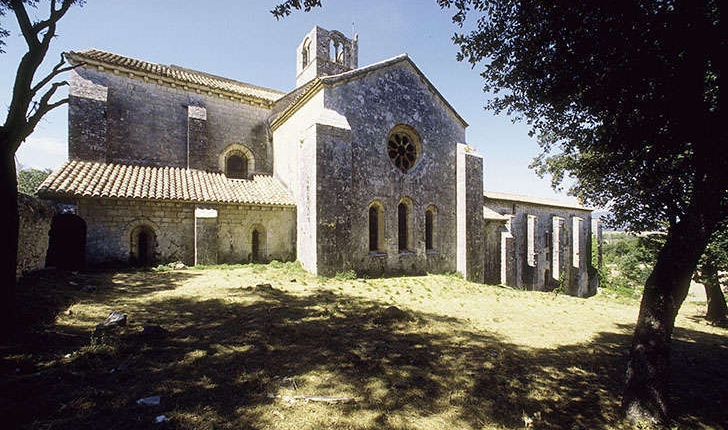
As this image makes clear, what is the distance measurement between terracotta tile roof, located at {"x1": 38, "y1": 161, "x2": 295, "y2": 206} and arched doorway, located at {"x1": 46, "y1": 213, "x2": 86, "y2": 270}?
0.99 m

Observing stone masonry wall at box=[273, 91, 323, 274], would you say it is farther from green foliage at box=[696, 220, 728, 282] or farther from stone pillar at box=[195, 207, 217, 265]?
green foliage at box=[696, 220, 728, 282]

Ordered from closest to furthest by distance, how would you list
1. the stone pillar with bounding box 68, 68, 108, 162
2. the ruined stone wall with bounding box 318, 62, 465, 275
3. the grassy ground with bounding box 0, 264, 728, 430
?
1. the grassy ground with bounding box 0, 264, 728, 430
2. the ruined stone wall with bounding box 318, 62, 465, 275
3. the stone pillar with bounding box 68, 68, 108, 162

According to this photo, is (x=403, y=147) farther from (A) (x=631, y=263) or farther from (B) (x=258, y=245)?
(A) (x=631, y=263)

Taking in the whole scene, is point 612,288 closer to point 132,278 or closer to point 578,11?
point 578,11

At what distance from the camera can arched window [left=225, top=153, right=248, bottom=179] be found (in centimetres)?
1638

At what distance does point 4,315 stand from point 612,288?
36.5m

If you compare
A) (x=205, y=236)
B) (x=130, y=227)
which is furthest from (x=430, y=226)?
(x=130, y=227)

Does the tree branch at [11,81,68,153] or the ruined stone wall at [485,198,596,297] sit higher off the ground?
the tree branch at [11,81,68,153]

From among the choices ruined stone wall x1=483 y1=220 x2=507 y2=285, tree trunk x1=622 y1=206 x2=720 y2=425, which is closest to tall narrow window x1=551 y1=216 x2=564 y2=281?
ruined stone wall x1=483 y1=220 x2=507 y2=285

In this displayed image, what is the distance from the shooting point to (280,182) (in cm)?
1583

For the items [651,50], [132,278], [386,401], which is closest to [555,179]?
[651,50]

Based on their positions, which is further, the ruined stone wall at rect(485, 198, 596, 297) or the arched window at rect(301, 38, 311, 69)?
the ruined stone wall at rect(485, 198, 596, 297)

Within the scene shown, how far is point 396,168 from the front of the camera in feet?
43.7

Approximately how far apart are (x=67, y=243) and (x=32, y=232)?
2.43 metres
